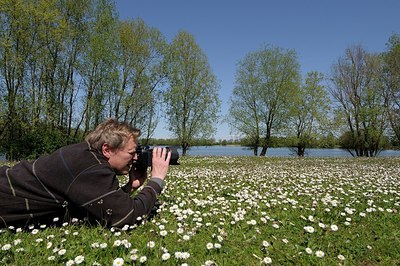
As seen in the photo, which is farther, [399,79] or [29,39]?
[399,79]

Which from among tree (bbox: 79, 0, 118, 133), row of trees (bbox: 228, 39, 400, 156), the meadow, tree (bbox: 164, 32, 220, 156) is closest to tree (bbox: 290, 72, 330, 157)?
row of trees (bbox: 228, 39, 400, 156)

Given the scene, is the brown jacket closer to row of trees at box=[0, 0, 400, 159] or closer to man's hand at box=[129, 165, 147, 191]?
man's hand at box=[129, 165, 147, 191]

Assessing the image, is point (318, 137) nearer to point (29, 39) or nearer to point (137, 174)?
point (29, 39)

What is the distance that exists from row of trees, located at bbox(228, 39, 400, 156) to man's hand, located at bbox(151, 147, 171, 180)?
40276 millimetres

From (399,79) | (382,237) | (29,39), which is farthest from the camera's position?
(399,79)

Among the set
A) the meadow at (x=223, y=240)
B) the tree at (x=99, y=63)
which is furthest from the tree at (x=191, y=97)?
the meadow at (x=223, y=240)

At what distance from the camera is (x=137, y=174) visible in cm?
446

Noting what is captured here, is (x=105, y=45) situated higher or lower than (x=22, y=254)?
higher

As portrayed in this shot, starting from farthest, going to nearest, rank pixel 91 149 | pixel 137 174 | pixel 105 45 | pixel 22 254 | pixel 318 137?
pixel 318 137 → pixel 105 45 → pixel 137 174 → pixel 91 149 → pixel 22 254

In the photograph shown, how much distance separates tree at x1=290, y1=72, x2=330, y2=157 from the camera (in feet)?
144

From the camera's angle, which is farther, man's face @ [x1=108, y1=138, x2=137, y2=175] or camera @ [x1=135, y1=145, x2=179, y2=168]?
camera @ [x1=135, y1=145, x2=179, y2=168]

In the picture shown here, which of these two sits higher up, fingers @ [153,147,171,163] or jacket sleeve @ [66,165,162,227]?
fingers @ [153,147,171,163]

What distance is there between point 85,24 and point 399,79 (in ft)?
140

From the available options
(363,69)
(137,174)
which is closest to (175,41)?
(363,69)
